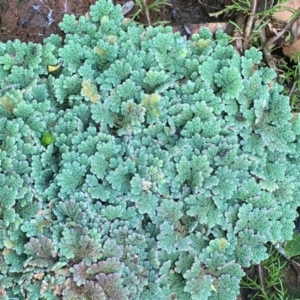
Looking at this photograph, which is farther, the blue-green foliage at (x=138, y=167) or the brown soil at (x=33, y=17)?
the brown soil at (x=33, y=17)

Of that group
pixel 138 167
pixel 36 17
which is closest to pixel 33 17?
pixel 36 17

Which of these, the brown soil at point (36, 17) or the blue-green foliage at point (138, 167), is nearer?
the blue-green foliage at point (138, 167)

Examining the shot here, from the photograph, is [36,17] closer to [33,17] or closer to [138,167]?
[33,17]

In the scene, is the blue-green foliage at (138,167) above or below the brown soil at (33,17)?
below

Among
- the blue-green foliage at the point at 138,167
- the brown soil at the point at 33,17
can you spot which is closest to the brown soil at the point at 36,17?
the brown soil at the point at 33,17

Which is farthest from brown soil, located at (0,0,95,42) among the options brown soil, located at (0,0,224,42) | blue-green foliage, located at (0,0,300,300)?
blue-green foliage, located at (0,0,300,300)

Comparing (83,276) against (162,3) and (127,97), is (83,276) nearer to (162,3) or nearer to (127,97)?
(127,97)

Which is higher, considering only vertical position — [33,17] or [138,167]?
[33,17]

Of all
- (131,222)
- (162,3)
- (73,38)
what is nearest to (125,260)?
(131,222)

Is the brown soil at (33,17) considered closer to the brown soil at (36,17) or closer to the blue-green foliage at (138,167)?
the brown soil at (36,17)
